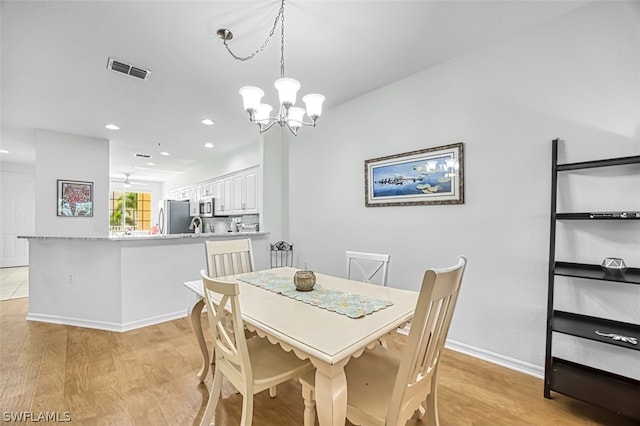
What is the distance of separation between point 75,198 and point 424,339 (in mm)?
5613

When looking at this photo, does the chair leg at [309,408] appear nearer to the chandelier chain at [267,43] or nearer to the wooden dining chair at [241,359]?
the wooden dining chair at [241,359]

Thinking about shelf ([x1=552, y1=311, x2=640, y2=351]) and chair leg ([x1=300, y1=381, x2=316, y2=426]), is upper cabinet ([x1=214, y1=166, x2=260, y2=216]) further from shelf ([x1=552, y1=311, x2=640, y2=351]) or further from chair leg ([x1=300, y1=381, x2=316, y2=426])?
shelf ([x1=552, y1=311, x2=640, y2=351])

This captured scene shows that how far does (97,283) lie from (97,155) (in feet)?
8.63

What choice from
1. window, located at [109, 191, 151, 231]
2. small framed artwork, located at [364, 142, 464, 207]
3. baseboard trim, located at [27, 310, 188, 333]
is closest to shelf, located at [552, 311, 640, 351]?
small framed artwork, located at [364, 142, 464, 207]

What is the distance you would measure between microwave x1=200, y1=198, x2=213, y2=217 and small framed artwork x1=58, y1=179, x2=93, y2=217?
1.96 metres

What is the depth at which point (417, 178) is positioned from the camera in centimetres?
Result: 276

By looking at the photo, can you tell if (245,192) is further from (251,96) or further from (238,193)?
(251,96)

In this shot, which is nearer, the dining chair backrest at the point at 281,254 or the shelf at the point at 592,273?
the shelf at the point at 592,273

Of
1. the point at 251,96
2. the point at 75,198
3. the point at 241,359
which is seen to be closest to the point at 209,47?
the point at 251,96

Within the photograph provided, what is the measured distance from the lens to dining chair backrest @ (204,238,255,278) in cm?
238

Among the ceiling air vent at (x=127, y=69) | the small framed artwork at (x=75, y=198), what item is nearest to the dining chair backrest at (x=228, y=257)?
the ceiling air vent at (x=127, y=69)

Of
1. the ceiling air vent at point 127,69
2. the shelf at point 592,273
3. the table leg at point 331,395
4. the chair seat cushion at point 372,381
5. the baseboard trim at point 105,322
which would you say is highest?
the ceiling air vent at point 127,69

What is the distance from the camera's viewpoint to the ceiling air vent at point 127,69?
8.06 feet

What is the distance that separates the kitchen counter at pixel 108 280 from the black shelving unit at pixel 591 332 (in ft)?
10.8
